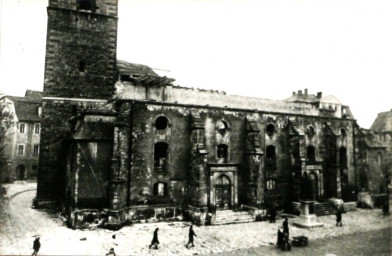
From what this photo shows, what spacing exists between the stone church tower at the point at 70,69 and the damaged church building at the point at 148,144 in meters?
0.08

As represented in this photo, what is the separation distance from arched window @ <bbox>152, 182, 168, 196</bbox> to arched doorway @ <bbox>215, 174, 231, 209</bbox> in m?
4.54

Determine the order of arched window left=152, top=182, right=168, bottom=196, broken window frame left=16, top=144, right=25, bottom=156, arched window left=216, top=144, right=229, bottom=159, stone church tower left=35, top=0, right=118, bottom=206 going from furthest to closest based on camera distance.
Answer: broken window frame left=16, top=144, right=25, bottom=156
arched window left=216, top=144, right=229, bottom=159
stone church tower left=35, top=0, right=118, bottom=206
arched window left=152, top=182, right=168, bottom=196

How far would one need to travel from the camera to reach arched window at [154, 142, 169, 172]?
2406 centimetres

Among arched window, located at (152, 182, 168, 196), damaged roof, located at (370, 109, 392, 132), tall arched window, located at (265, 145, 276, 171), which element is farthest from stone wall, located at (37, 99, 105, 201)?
damaged roof, located at (370, 109, 392, 132)

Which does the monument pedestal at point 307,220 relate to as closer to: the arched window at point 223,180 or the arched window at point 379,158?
the arched window at point 223,180

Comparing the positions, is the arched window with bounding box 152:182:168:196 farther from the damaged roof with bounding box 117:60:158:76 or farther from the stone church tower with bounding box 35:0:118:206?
the damaged roof with bounding box 117:60:158:76

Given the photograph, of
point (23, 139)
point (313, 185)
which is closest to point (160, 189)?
point (313, 185)

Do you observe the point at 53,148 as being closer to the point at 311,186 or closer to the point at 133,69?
the point at 133,69

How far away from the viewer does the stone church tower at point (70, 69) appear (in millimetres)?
25672

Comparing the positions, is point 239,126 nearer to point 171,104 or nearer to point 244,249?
point 171,104

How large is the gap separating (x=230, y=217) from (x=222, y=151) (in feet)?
18.6

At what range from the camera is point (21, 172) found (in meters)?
45.2

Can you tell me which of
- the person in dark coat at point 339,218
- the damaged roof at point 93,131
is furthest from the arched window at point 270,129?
the damaged roof at point 93,131

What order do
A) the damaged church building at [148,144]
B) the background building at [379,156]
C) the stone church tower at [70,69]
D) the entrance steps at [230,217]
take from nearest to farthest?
the damaged church building at [148,144]
the entrance steps at [230,217]
the stone church tower at [70,69]
the background building at [379,156]
